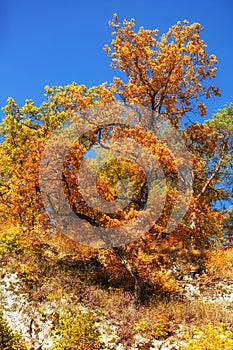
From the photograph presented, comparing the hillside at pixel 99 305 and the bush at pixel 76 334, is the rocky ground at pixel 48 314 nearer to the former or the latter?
the hillside at pixel 99 305

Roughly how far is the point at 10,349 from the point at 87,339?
2487 millimetres

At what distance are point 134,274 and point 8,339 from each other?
548 cm

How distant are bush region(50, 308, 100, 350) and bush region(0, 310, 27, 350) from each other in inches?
47.4

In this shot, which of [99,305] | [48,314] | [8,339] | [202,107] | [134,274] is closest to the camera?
[8,339]

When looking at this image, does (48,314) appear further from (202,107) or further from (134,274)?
(202,107)

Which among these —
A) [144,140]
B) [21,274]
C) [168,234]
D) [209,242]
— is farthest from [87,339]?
[209,242]

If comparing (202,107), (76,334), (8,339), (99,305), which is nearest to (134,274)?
(99,305)

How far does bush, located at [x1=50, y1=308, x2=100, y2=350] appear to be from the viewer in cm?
1106

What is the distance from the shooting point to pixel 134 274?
14.8 meters

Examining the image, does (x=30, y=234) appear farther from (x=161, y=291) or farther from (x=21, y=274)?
(x=161, y=291)

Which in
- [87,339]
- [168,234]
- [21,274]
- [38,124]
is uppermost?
[38,124]

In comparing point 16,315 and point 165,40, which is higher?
point 165,40

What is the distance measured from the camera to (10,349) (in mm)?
11422

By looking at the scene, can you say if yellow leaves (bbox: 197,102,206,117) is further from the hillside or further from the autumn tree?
the hillside
